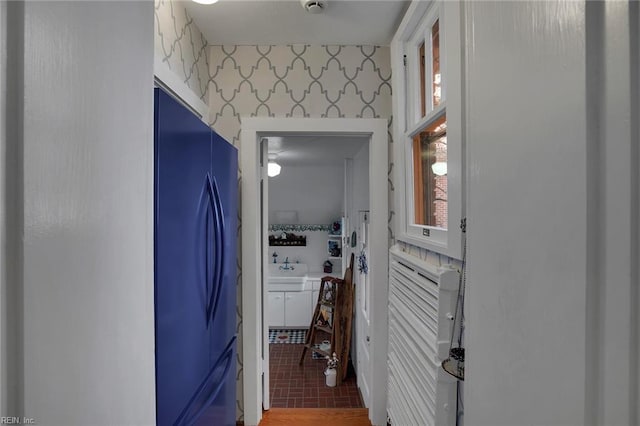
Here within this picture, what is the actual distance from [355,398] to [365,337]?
0.54 m

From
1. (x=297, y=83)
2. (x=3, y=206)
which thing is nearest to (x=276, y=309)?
(x=297, y=83)

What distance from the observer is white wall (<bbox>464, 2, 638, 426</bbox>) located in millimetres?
368

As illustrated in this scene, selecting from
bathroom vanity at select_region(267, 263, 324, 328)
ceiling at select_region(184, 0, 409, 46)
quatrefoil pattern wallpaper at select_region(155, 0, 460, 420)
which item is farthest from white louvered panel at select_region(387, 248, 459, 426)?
bathroom vanity at select_region(267, 263, 324, 328)

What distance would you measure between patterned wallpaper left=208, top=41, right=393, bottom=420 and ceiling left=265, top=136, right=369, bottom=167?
2.33ft

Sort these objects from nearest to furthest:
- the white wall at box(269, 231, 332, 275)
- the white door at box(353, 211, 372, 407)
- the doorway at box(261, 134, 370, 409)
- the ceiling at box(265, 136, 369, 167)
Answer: the white door at box(353, 211, 372, 407) → the doorway at box(261, 134, 370, 409) → the ceiling at box(265, 136, 369, 167) → the white wall at box(269, 231, 332, 275)

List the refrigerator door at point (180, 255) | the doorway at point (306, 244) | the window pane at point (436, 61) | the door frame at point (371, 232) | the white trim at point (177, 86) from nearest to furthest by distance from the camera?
1. the refrigerator door at point (180, 255)
2. the white trim at point (177, 86)
3. the window pane at point (436, 61)
4. the door frame at point (371, 232)
5. the doorway at point (306, 244)

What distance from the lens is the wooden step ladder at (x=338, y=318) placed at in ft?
10.8

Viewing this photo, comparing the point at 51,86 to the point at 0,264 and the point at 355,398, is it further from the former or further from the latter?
the point at 355,398

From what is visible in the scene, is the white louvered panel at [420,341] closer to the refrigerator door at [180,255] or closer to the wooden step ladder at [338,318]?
the refrigerator door at [180,255]

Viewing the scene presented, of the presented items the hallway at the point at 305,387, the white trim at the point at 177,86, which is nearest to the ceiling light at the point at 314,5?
the white trim at the point at 177,86

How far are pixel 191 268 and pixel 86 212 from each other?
28.4 inches

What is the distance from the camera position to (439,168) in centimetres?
145

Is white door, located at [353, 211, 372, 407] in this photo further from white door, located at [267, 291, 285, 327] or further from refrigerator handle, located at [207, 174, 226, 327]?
white door, located at [267, 291, 285, 327]

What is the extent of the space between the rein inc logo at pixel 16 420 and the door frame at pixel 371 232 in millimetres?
1666
